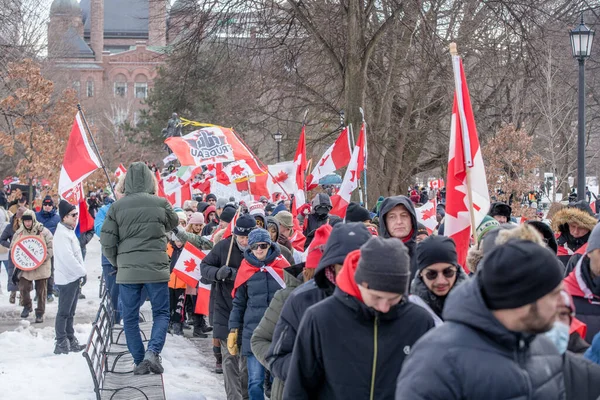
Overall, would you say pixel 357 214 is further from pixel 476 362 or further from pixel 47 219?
pixel 47 219

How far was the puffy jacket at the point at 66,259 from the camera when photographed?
10.5m

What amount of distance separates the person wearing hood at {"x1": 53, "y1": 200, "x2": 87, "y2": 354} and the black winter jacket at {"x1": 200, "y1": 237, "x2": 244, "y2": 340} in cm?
268

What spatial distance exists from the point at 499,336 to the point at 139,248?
5.58 metres

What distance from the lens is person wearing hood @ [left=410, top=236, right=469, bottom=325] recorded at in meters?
4.41

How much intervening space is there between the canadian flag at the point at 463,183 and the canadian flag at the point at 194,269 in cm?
422

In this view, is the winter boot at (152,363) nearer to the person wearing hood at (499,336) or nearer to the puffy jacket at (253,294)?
the puffy jacket at (253,294)

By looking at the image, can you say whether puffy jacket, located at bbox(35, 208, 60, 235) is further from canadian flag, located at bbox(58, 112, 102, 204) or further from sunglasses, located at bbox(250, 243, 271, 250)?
sunglasses, located at bbox(250, 243, 271, 250)

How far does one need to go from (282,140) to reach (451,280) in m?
26.5

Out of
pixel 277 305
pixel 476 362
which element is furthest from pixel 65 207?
pixel 476 362

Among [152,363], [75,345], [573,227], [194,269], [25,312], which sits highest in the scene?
[573,227]

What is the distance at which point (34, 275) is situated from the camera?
13258 millimetres

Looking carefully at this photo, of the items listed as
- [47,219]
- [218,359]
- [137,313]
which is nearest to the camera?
[137,313]

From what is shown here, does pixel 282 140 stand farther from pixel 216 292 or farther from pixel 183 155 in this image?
pixel 216 292

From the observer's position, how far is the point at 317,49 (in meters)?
21.5
